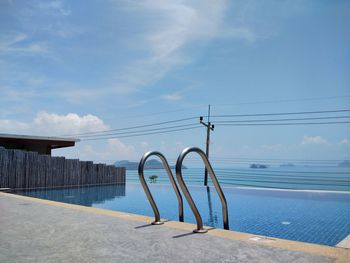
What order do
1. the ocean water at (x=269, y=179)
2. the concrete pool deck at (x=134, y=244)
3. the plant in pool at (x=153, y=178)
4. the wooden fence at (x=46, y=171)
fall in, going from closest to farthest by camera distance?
the concrete pool deck at (x=134, y=244)
the wooden fence at (x=46, y=171)
the ocean water at (x=269, y=179)
the plant in pool at (x=153, y=178)

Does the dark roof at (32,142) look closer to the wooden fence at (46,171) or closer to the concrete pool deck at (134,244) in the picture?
the wooden fence at (46,171)

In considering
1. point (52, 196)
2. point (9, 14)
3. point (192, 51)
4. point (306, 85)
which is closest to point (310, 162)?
point (306, 85)

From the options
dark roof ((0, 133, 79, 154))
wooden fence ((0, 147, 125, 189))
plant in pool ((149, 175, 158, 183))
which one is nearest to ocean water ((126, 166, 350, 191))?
plant in pool ((149, 175, 158, 183))

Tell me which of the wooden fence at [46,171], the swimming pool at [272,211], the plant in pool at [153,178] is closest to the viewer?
the swimming pool at [272,211]

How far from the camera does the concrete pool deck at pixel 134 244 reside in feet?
10.3

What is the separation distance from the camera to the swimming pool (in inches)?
237

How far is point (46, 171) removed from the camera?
43.0 feet

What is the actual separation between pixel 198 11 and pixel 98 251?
8116 millimetres

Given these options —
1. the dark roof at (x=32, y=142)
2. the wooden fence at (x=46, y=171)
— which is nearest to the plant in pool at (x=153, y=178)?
the wooden fence at (x=46, y=171)

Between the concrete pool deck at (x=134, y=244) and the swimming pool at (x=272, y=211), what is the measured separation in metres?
2.20

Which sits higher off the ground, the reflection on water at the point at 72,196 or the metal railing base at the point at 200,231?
the metal railing base at the point at 200,231

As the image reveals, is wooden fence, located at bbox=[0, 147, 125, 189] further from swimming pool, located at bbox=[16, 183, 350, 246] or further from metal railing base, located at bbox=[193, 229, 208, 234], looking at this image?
metal railing base, located at bbox=[193, 229, 208, 234]

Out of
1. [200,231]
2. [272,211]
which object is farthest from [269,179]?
[200,231]

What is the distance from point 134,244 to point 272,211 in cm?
541
